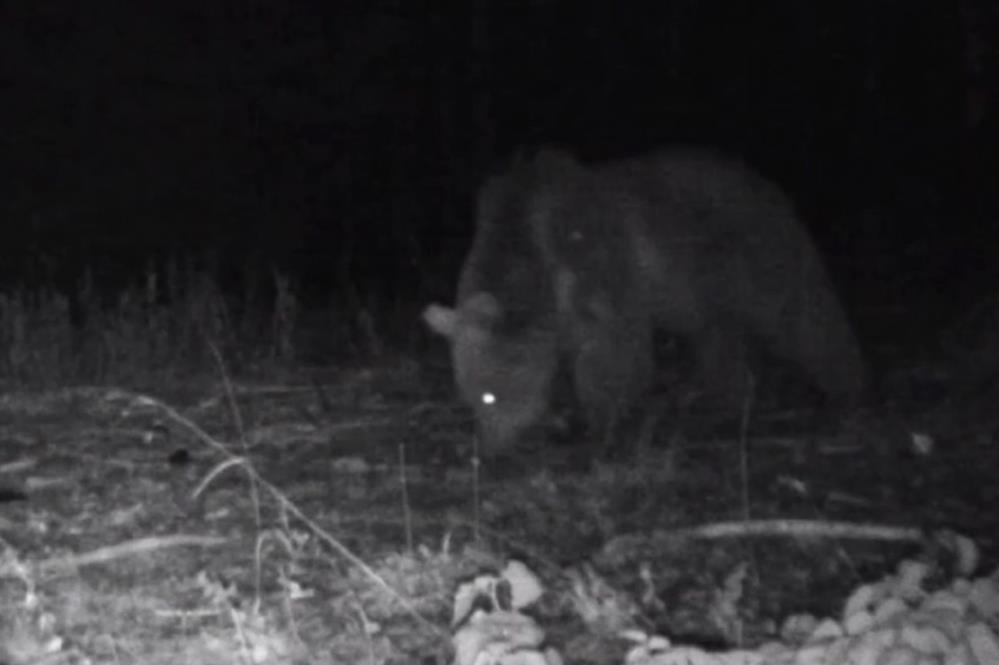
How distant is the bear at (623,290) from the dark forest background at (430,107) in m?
8.11

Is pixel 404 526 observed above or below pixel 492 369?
below

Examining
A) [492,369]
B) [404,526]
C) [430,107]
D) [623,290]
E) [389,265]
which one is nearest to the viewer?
[404,526]

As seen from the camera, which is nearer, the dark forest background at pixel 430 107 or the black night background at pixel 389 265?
the black night background at pixel 389 265

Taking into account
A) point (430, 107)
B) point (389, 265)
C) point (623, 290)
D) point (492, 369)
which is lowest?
point (389, 265)

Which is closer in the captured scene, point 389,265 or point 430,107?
point 389,265

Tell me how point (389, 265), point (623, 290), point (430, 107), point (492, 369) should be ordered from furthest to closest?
point (430, 107) < point (389, 265) < point (623, 290) < point (492, 369)

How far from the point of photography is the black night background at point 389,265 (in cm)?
649

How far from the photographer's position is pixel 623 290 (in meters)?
9.01


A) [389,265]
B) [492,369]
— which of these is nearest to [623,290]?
[492,369]

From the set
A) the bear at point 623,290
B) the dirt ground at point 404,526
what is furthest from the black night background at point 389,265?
the bear at point 623,290

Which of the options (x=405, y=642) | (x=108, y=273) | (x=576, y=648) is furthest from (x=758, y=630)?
(x=108, y=273)

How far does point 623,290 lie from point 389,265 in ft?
24.0

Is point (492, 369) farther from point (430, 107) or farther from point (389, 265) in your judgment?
point (430, 107)

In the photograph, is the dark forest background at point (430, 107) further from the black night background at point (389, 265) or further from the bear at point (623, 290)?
the bear at point (623, 290)
